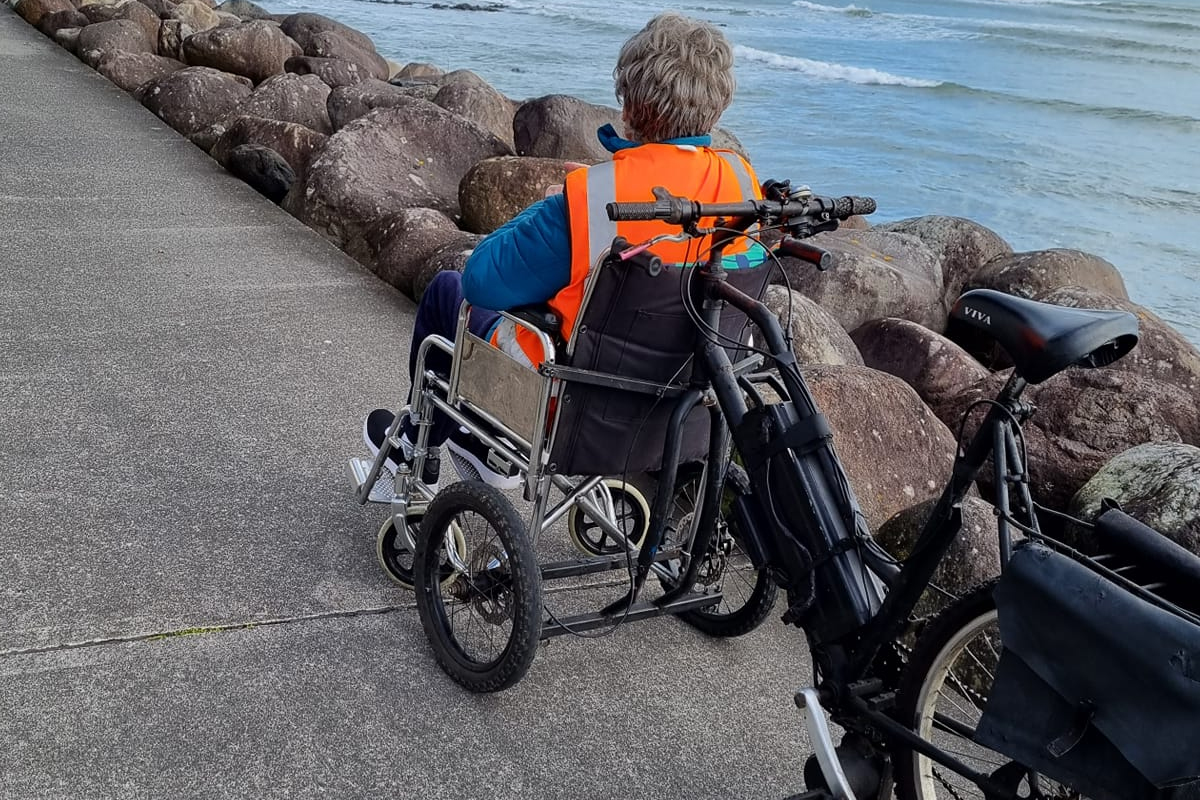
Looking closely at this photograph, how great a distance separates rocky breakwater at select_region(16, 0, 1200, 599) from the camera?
4.16 meters

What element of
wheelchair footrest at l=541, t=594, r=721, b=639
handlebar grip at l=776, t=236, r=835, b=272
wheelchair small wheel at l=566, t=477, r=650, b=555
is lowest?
wheelchair small wheel at l=566, t=477, r=650, b=555

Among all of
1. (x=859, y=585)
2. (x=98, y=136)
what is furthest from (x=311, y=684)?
(x=98, y=136)

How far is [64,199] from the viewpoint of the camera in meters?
7.55

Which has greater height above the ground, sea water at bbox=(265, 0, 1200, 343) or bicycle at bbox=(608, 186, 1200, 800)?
bicycle at bbox=(608, 186, 1200, 800)

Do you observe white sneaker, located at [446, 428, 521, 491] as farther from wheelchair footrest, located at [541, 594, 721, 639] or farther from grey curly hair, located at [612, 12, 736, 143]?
grey curly hair, located at [612, 12, 736, 143]

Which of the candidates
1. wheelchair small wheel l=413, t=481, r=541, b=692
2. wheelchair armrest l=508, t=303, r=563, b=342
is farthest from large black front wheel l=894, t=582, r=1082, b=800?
wheelchair armrest l=508, t=303, r=563, b=342

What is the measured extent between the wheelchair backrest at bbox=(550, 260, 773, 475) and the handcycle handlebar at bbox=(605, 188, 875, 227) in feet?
0.68

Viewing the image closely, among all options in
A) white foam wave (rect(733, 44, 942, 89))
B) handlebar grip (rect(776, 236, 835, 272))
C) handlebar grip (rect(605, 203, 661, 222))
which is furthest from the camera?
white foam wave (rect(733, 44, 942, 89))

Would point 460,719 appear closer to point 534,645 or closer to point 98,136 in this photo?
point 534,645

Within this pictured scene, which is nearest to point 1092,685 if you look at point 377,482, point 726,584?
point 726,584

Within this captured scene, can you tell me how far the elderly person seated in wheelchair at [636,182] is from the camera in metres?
2.76

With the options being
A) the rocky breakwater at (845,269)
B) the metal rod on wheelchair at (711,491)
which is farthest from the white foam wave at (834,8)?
the metal rod on wheelchair at (711,491)

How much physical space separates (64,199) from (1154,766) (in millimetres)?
7443

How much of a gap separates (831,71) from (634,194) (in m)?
26.0
